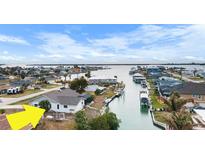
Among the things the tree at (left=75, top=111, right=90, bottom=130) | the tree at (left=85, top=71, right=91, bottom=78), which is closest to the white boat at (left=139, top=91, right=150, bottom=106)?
the tree at (left=85, top=71, right=91, bottom=78)

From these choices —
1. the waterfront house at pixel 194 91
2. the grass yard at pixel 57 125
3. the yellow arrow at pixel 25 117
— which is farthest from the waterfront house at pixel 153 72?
the yellow arrow at pixel 25 117

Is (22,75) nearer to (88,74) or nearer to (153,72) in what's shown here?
(88,74)

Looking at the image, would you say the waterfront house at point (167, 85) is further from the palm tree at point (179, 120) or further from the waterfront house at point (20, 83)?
the waterfront house at point (20, 83)

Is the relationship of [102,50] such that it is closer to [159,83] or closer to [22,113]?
[159,83]

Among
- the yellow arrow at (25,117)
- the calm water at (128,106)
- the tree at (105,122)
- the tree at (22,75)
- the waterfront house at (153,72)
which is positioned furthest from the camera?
the waterfront house at (153,72)
